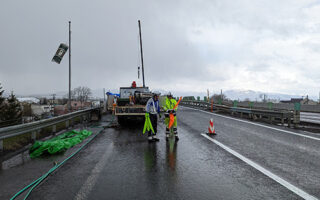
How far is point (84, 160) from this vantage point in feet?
18.1

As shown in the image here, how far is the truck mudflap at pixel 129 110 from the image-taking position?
11.9 metres

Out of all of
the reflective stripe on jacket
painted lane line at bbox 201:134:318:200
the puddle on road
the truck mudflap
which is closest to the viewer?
painted lane line at bbox 201:134:318:200

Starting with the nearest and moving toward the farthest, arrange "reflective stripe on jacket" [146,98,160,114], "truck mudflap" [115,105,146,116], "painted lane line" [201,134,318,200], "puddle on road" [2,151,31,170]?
"painted lane line" [201,134,318,200] → "puddle on road" [2,151,31,170] → "reflective stripe on jacket" [146,98,160,114] → "truck mudflap" [115,105,146,116]

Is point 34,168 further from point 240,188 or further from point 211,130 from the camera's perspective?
point 211,130

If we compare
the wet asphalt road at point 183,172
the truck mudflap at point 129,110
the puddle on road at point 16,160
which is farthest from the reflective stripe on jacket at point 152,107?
the puddle on road at point 16,160

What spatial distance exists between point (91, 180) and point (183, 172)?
1.76m

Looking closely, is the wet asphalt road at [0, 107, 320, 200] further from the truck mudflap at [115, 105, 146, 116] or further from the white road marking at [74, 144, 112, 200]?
the truck mudflap at [115, 105, 146, 116]

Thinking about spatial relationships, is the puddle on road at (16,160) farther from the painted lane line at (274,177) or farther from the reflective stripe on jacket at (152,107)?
the painted lane line at (274,177)

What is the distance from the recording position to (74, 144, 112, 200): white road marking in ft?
11.4

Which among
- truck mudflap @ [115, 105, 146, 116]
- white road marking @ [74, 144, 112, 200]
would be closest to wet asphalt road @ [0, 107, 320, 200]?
white road marking @ [74, 144, 112, 200]

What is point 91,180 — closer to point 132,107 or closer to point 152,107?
point 152,107

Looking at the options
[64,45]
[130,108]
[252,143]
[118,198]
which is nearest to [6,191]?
[118,198]

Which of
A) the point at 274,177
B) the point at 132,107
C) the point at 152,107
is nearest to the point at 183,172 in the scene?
the point at 274,177

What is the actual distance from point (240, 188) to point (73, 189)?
2729 millimetres
